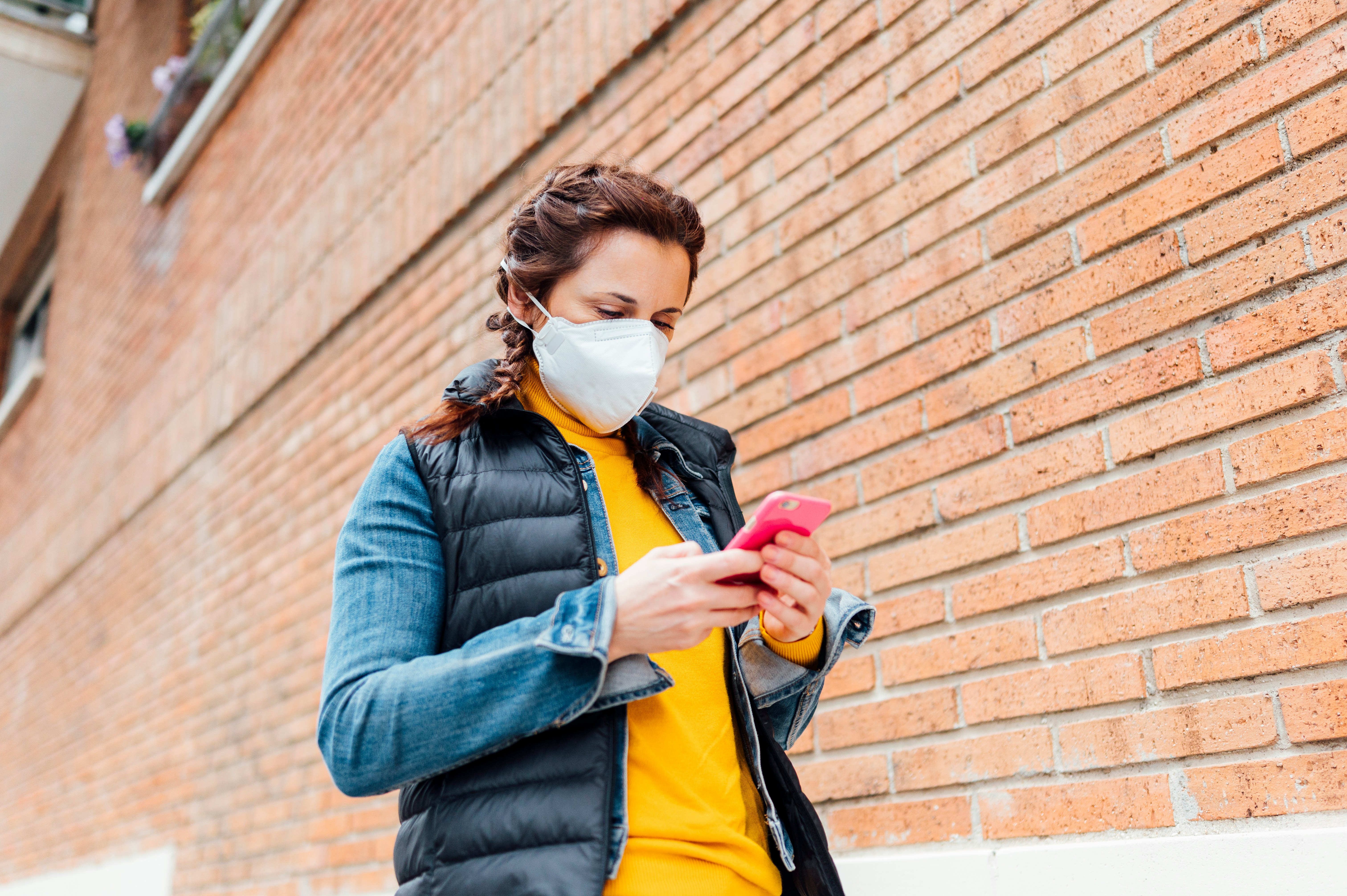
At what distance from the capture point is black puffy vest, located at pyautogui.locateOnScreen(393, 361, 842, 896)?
1131mm

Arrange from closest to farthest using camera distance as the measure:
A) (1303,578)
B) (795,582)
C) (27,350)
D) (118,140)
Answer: (795,582)
(1303,578)
(118,140)
(27,350)

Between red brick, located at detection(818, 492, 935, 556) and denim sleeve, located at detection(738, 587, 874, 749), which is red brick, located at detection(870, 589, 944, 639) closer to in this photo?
red brick, located at detection(818, 492, 935, 556)

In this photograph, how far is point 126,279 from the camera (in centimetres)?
655

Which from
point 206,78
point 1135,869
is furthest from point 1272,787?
point 206,78

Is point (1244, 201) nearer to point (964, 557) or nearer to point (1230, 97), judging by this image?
point (1230, 97)

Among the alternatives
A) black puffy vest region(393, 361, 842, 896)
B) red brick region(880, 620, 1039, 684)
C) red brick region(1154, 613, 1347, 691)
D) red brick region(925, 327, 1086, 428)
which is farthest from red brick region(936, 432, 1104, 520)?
black puffy vest region(393, 361, 842, 896)

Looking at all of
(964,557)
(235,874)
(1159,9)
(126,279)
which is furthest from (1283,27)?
(126,279)

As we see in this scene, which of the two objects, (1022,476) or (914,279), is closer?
(1022,476)

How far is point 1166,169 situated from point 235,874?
3.96 metres

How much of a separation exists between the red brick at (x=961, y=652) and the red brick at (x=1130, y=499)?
160 millimetres

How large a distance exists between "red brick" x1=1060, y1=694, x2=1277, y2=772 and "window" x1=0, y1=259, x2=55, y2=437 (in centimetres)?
815

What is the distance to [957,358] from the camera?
206 centimetres

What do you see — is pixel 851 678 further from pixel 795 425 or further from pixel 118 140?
pixel 118 140

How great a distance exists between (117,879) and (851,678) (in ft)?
14.3
